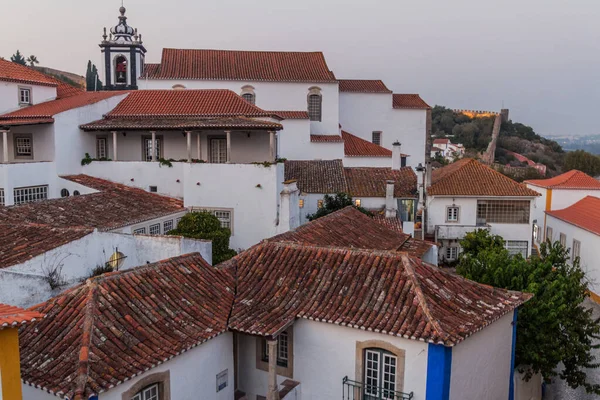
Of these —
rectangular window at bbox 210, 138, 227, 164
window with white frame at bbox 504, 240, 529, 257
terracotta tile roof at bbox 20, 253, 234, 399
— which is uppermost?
rectangular window at bbox 210, 138, 227, 164

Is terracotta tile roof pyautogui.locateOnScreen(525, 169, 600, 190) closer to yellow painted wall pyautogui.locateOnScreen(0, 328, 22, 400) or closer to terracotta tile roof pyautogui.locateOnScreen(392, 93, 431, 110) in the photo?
terracotta tile roof pyautogui.locateOnScreen(392, 93, 431, 110)

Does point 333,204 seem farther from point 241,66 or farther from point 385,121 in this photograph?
point 385,121

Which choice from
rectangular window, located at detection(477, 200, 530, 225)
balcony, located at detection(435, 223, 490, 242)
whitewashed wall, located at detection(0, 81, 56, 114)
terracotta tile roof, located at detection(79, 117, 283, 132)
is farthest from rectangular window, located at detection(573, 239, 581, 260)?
whitewashed wall, located at detection(0, 81, 56, 114)

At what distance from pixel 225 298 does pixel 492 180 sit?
22367mm

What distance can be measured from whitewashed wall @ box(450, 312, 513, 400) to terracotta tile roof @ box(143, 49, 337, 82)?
89.3 ft

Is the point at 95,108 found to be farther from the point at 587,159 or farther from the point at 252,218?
the point at 587,159

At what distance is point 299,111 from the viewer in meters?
35.2

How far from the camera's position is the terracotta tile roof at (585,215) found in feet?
85.5

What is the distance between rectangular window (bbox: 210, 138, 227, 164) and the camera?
2447cm

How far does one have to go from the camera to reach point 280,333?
10.3 m

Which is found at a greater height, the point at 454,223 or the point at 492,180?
the point at 492,180

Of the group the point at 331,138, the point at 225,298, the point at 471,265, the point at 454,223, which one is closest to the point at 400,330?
the point at 225,298

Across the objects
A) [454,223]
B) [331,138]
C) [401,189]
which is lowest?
[454,223]

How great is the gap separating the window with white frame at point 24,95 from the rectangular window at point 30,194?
668 cm
